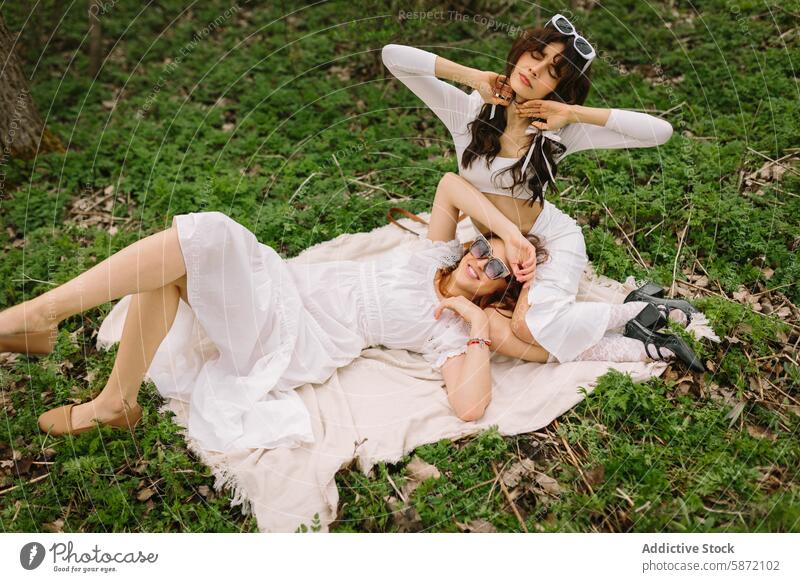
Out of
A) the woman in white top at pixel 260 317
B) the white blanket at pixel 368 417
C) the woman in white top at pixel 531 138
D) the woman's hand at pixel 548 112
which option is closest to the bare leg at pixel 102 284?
the woman in white top at pixel 260 317

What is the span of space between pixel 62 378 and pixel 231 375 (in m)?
1.06

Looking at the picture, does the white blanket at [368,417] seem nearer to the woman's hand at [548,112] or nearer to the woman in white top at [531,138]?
the woman in white top at [531,138]

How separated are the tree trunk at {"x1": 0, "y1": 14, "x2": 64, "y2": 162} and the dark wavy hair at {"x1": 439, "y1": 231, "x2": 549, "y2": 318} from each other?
11.4ft

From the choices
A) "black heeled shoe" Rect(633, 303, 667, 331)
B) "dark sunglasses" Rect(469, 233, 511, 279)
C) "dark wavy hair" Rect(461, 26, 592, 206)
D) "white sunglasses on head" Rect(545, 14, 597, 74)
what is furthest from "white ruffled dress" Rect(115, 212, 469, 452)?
"white sunglasses on head" Rect(545, 14, 597, 74)

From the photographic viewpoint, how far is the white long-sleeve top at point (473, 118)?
3373mm

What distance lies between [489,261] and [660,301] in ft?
3.50

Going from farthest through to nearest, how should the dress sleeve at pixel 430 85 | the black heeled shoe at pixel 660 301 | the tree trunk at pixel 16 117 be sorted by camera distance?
the tree trunk at pixel 16 117, the black heeled shoe at pixel 660 301, the dress sleeve at pixel 430 85

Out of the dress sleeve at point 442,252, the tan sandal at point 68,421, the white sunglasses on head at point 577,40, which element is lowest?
the tan sandal at point 68,421

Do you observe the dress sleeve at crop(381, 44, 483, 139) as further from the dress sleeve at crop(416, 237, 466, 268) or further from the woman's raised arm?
the dress sleeve at crop(416, 237, 466, 268)

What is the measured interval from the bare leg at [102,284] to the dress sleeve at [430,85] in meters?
1.55

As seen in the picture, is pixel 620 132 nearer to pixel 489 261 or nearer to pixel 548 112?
pixel 548 112

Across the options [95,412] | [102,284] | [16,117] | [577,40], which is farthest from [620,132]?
[16,117]

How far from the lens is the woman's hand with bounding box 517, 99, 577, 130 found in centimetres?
324

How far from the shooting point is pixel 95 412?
3.18 m
